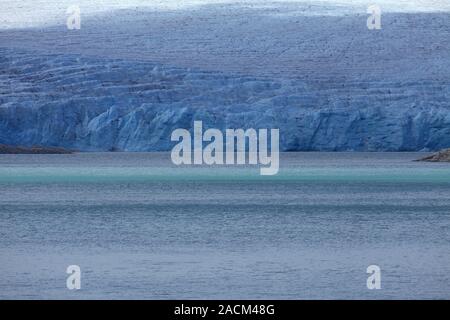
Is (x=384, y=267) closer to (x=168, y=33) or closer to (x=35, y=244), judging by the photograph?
(x=35, y=244)

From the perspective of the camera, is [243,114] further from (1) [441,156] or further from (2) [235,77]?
(1) [441,156]

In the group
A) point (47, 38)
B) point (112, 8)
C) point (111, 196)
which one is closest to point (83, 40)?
point (47, 38)

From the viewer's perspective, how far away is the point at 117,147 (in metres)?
36.8

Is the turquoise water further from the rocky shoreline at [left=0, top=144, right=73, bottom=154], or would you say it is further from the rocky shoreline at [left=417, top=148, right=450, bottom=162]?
the rocky shoreline at [left=0, top=144, right=73, bottom=154]

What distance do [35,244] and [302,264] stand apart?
12.5ft

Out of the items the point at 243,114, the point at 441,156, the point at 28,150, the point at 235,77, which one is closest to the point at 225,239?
the point at 243,114

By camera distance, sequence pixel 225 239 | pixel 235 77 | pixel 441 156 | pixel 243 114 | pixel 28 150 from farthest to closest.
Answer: pixel 28 150, pixel 235 77, pixel 441 156, pixel 243 114, pixel 225 239

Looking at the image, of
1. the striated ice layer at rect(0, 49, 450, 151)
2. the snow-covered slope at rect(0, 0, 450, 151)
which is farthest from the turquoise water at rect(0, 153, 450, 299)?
the snow-covered slope at rect(0, 0, 450, 151)

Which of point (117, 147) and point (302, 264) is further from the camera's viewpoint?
point (117, 147)

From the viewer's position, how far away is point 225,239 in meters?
13.8

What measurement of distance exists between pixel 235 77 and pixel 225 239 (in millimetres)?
26838

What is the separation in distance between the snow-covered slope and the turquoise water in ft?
27.9

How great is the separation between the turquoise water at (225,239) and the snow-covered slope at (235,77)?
851cm

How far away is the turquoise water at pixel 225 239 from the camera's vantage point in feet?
31.2
